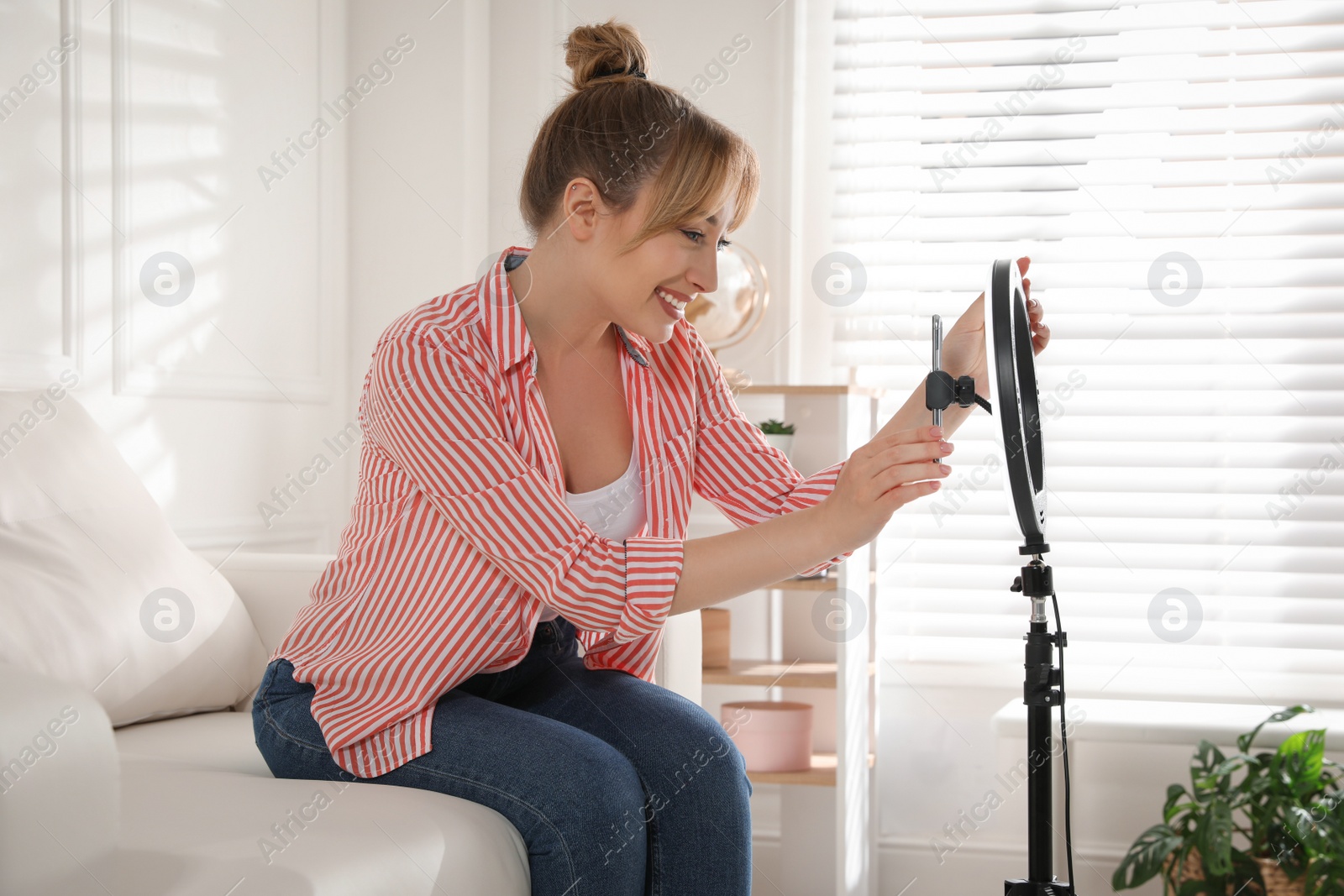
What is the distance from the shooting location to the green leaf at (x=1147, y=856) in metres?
2.12

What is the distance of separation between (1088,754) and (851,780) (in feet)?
2.03

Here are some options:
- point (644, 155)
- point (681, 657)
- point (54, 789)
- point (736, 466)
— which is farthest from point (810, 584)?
point (54, 789)

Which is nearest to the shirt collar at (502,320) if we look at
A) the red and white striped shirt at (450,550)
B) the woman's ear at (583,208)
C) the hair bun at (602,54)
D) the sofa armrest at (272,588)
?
the red and white striped shirt at (450,550)

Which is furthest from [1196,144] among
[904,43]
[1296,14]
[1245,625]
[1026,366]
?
[1026,366]

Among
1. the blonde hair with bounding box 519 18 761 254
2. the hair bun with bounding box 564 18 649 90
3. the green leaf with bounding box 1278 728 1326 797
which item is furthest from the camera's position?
the green leaf with bounding box 1278 728 1326 797

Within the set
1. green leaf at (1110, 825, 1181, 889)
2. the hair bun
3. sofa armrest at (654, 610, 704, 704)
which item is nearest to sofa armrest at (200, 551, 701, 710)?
sofa armrest at (654, 610, 704, 704)

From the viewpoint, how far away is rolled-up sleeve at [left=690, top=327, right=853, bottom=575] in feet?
4.76

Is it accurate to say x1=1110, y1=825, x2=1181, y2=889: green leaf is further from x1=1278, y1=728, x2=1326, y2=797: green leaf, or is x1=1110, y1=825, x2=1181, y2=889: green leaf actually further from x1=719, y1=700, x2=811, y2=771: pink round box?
x1=719, y1=700, x2=811, y2=771: pink round box

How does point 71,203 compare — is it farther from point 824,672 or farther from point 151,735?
point 824,672

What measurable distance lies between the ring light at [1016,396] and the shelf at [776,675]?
1329 mm

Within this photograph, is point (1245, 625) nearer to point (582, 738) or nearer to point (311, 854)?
point (582, 738)

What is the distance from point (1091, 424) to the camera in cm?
247

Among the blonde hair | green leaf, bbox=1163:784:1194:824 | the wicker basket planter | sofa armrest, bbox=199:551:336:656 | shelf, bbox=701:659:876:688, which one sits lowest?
the wicker basket planter

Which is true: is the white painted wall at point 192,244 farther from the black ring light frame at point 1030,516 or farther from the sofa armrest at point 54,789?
the black ring light frame at point 1030,516
